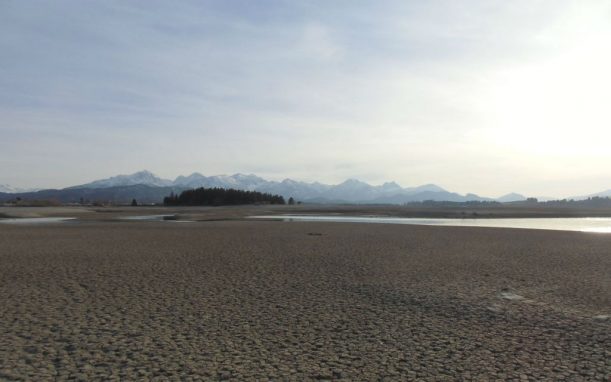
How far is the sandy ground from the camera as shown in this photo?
669cm

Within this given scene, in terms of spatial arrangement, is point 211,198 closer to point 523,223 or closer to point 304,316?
point 523,223

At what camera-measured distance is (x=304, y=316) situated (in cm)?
953

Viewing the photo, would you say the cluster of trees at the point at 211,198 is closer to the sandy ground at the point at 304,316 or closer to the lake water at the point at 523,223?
the lake water at the point at 523,223

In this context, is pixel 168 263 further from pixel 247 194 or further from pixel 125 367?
pixel 247 194

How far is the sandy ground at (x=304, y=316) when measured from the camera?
21.9ft

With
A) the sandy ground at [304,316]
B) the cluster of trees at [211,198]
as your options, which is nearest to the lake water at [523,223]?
the sandy ground at [304,316]

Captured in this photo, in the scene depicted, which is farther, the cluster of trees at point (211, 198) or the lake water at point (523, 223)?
the cluster of trees at point (211, 198)

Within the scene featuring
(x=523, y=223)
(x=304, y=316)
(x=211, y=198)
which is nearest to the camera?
(x=304, y=316)

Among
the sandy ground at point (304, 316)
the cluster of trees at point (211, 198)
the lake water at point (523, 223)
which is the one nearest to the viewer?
the sandy ground at point (304, 316)

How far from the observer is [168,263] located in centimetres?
1664

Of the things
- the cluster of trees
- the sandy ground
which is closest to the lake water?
the sandy ground

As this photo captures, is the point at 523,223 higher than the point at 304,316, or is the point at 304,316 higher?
the point at 523,223

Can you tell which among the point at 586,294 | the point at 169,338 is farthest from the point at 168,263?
the point at 586,294

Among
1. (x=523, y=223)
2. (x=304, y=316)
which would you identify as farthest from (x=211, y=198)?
(x=304, y=316)
